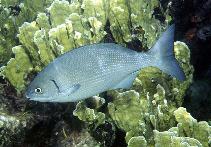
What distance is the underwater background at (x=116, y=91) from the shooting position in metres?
3.51

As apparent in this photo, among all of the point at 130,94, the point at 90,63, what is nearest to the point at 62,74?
the point at 90,63

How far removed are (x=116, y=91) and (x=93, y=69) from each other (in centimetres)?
93

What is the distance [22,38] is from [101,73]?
216 cm

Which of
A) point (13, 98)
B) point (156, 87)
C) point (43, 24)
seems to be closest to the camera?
point (156, 87)

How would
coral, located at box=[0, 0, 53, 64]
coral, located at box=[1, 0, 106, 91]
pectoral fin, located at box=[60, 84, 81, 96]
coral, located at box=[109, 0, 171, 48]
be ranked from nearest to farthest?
1. pectoral fin, located at box=[60, 84, 81, 96]
2. coral, located at box=[1, 0, 106, 91]
3. coral, located at box=[109, 0, 171, 48]
4. coral, located at box=[0, 0, 53, 64]

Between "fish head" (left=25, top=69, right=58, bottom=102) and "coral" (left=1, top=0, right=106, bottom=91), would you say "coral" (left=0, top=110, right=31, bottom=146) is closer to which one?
"coral" (left=1, top=0, right=106, bottom=91)

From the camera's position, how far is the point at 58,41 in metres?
4.26

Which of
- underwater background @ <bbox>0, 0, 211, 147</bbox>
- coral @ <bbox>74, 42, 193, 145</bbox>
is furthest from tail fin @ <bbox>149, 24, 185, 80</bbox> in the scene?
coral @ <bbox>74, 42, 193, 145</bbox>

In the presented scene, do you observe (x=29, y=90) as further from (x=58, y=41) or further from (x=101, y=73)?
(x=58, y=41)

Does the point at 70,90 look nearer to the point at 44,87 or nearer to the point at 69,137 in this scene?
the point at 44,87

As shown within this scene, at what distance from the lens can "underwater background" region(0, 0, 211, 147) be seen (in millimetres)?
3510

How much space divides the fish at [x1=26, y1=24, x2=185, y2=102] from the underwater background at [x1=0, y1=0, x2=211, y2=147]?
2.06 ft

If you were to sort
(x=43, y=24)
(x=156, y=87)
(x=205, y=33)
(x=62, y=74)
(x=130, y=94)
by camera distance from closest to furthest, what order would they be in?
(x=62, y=74) < (x=130, y=94) < (x=156, y=87) < (x=205, y=33) < (x=43, y=24)

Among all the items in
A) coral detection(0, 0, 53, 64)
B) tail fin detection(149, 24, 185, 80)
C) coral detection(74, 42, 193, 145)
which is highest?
tail fin detection(149, 24, 185, 80)
